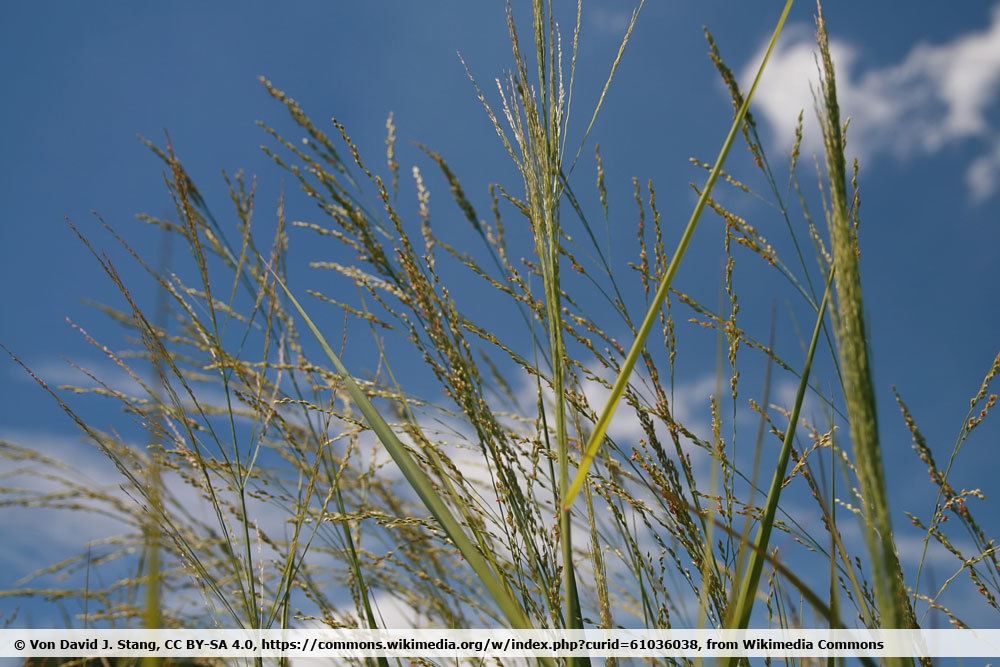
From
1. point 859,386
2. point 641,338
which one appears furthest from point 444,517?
point 859,386

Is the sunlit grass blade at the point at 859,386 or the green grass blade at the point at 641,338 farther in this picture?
the green grass blade at the point at 641,338

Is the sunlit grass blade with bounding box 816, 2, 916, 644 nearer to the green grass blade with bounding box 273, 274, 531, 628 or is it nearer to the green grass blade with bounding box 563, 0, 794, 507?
the green grass blade with bounding box 563, 0, 794, 507

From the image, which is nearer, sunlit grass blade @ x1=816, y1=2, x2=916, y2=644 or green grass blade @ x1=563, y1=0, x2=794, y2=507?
sunlit grass blade @ x1=816, y1=2, x2=916, y2=644

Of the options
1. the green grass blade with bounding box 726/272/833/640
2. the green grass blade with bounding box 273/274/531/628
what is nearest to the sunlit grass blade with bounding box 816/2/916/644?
the green grass blade with bounding box 726/272/833/640

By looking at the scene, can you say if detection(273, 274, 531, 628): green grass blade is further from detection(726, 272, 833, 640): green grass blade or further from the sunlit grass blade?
the sunlit grass blade

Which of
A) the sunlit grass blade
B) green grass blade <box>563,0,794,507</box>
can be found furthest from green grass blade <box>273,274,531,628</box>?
the sunlit grass blade

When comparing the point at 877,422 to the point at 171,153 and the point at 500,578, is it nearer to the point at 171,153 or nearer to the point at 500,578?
the point at 500,578

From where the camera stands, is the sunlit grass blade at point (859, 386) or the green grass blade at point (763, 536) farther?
the green grass blade at point (763, 536)

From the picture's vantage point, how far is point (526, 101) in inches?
39.2

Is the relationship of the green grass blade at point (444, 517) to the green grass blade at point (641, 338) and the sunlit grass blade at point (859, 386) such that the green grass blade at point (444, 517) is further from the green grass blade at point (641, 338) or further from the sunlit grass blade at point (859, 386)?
the sunlit grass blade at point (859, 386)

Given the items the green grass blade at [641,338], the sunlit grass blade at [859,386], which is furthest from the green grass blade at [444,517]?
the sunlit grass blade at [859,386]

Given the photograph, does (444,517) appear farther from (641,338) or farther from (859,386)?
(859,386)

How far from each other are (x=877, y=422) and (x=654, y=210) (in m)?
1.04

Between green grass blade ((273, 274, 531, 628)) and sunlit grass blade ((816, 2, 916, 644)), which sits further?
green grass blade ((273, 274, 531, 628))
